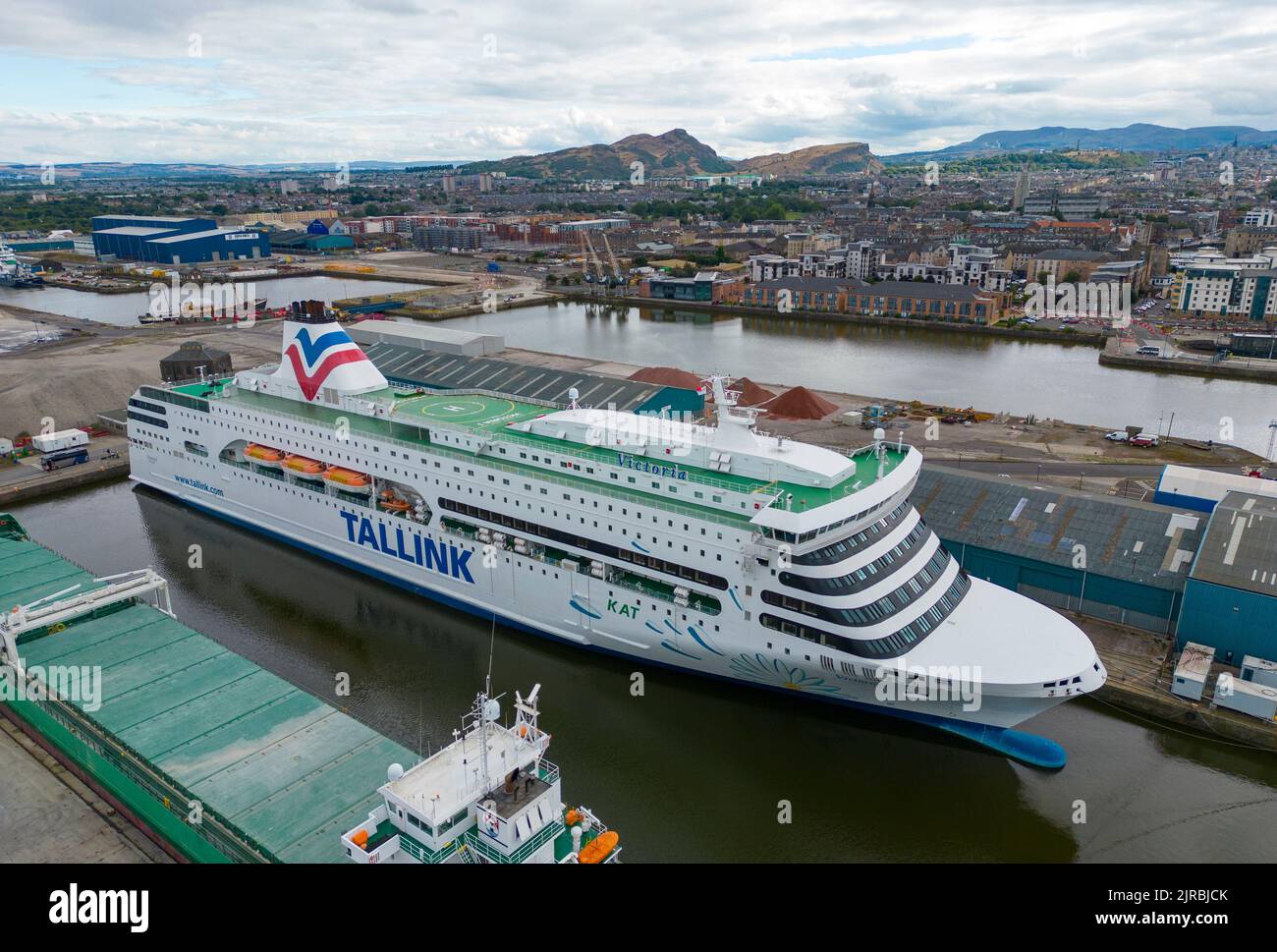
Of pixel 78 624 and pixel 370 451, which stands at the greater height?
pixel 370 451

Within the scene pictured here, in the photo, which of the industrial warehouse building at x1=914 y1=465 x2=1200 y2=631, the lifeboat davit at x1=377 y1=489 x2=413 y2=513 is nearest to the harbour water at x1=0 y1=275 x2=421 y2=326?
the lifeboat davit at x1=377 y1=489 x2=413 y2=513

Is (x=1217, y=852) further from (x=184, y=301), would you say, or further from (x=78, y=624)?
(x=184, y=301)

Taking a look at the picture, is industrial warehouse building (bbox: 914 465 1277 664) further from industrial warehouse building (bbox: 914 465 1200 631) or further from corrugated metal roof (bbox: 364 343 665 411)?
corrugated metal roof (bbox: 364 343 665 411)

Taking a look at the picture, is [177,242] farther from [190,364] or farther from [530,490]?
[530,490]

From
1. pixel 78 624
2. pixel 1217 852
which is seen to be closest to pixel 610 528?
pixel 78 624

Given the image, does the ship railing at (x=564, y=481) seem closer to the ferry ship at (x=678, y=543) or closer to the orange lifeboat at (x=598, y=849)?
the ferry ship at (x=678, y=543)
